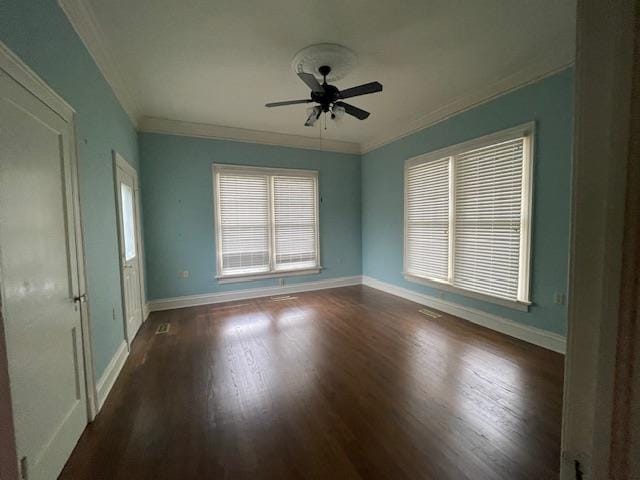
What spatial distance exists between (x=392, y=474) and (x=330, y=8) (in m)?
3.07

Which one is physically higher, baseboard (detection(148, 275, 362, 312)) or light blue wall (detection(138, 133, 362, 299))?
light blue wall (detection(138, 133, 362, 299))

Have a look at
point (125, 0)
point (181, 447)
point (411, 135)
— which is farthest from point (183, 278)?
point (411, 135)

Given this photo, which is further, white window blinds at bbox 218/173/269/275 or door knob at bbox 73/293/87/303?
white window blinds at bbox 218/173/269/275

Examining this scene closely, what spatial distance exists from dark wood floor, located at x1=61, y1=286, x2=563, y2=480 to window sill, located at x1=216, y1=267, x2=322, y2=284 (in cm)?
130

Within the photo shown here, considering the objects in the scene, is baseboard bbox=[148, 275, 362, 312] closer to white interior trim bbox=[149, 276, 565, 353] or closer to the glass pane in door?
white interior trim bbox=[149, 276, 565, 353]

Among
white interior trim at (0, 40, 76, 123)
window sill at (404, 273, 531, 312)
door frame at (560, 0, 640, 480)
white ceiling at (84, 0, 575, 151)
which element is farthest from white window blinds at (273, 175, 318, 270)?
door frame at (560, 0, 640, 480)

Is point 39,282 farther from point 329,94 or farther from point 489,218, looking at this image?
point 489,218

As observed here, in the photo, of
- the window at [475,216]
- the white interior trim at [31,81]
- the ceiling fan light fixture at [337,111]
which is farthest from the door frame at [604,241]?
the window at [475,216]

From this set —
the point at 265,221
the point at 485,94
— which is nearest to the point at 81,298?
the point at 265,221

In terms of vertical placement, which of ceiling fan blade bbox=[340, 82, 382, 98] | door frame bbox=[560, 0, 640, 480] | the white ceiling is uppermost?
the white ceiling

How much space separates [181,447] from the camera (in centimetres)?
171

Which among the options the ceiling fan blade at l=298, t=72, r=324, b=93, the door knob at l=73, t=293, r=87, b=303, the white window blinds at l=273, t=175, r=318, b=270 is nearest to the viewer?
the door knob at l=73, t=293, r=87, b=303

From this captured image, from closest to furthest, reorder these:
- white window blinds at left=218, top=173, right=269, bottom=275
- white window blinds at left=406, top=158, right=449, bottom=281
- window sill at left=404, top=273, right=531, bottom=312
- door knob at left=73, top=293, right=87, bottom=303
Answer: door knob at left=73, top=293, right=87, bottom=303 → window sill at left=404, top=273, right=531, bottom=312 → white window blinds at left=406, top=158, right=449, bottom=281 → white window blinds at left=218, top=173, right=269, bottom=275

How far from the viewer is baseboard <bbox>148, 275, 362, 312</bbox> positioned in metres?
4.32
